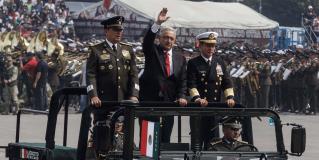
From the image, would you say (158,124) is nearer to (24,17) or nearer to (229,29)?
(229,29)

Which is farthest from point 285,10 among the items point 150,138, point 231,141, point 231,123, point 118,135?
point 150,138

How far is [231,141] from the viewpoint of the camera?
9.62m

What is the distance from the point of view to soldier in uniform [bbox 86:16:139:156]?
1045cm

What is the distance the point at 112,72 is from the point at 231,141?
1.48 meters

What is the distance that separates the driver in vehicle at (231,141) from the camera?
948 cm

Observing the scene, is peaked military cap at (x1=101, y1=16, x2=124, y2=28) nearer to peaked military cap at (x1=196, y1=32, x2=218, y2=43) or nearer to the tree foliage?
peaked military cap at (x1=196, y1=32, x2=218, y2=43)

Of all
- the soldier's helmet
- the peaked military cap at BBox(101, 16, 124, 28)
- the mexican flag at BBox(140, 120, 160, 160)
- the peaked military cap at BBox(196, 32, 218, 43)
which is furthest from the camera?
the peaked military cap at BBox(196, 32, 218, 43)

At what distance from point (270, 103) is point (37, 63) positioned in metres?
7.24

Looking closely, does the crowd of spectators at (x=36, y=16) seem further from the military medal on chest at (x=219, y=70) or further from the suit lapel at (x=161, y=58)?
the military medal on chest at (x=219, y=70)

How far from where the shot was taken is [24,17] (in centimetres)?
4669

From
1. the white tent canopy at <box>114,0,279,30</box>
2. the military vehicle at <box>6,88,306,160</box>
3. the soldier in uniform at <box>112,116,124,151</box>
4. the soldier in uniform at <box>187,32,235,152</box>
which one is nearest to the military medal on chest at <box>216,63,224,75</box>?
the soldier in uniform at <box>187,32,235,152</box>

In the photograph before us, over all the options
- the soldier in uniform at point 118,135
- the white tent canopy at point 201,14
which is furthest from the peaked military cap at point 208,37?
the white tent canopy at point 201,14

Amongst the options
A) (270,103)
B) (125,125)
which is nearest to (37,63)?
(270,103)

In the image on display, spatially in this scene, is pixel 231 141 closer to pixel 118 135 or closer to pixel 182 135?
pixel 182 135
